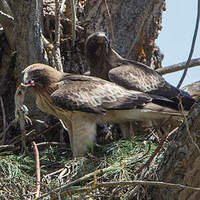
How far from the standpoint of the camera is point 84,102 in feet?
18.6

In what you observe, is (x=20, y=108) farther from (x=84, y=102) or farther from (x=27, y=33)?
(x=27, y=33)

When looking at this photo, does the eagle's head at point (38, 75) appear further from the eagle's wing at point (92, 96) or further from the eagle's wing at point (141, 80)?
the eagle's wing at point (141, 80)

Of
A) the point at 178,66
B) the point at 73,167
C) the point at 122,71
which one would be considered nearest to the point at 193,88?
the point at 178,66

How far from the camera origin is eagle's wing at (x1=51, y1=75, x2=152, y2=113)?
562 centimetres

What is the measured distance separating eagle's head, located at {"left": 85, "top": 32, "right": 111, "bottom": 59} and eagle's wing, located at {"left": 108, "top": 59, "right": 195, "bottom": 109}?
35 centimetres

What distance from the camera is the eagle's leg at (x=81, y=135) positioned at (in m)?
5.68

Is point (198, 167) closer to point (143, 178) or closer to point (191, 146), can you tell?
point (191, 146)

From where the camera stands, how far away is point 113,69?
676 centimetres

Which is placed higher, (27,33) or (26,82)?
(27,33)

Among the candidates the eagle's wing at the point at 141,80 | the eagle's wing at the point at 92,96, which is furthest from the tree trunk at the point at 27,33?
the eagle's wing at the point at 141,80

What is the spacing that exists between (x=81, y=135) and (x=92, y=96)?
1.56ft

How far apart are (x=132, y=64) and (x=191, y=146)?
3.06 m

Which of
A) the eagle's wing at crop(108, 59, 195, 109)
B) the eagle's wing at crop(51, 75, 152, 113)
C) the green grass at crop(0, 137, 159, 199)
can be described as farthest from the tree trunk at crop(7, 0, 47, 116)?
the green grass at crop(0, 137, 159, 199)

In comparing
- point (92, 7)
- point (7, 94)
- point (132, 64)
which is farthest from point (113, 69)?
point (7, 94)
